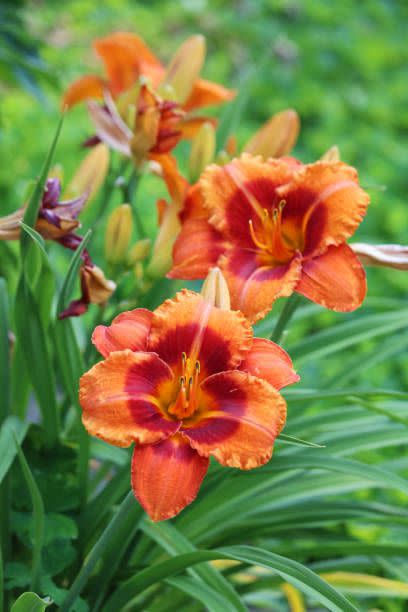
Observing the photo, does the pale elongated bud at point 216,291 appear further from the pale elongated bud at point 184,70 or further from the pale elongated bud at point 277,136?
the pale elongated bud at point 184,70

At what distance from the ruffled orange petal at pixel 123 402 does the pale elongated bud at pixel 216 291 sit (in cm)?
10

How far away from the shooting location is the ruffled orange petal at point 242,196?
1.11 metres

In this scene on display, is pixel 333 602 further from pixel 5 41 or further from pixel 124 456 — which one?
pixel 5 41

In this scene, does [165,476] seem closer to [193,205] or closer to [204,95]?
[193,205]

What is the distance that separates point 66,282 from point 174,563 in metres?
0.37

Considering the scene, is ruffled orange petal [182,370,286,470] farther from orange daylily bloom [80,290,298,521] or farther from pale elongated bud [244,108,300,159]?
pale elongated bud [244,108,300,159]

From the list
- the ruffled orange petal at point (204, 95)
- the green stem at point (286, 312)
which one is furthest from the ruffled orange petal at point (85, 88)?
the green stem at point (286, 312)

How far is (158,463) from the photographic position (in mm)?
875

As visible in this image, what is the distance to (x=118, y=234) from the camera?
1229mm


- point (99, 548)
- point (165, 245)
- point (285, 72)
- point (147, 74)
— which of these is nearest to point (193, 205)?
point (165, 245)

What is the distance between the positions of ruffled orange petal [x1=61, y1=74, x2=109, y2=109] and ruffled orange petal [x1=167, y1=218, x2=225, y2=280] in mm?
536

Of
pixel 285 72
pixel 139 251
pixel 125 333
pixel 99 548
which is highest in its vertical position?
pixel 125 333

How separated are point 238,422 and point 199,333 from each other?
0.36 feet

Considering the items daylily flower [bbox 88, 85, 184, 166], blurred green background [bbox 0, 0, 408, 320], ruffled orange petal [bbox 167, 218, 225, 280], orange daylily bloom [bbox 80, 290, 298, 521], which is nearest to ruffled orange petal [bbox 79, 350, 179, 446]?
orange daylily bloom [bbox 80, 290, 298, 521]
